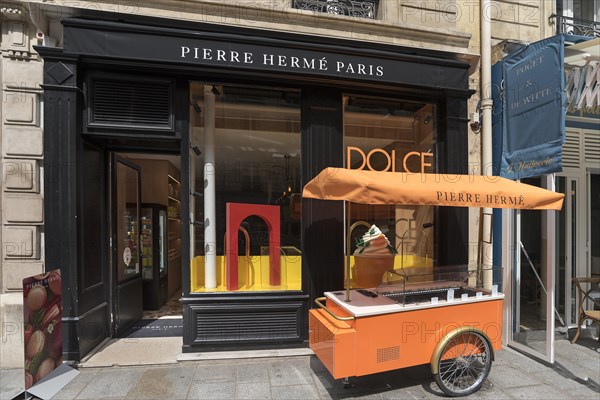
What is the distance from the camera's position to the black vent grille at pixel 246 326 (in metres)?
4.71

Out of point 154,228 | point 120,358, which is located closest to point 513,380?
point 120,358

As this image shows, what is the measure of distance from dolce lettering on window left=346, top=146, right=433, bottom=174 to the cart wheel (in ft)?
8.78

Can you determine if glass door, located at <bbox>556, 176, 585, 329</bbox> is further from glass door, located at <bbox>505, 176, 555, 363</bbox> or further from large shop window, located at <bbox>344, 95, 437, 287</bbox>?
large shop window, located at <bbox>344, 95, 437, 287</bbox>

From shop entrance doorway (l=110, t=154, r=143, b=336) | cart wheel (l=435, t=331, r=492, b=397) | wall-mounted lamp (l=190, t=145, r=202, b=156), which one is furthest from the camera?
shop entrance doorway (l=110, t=154, r=143, b=336)

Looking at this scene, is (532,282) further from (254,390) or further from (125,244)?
(125,244)

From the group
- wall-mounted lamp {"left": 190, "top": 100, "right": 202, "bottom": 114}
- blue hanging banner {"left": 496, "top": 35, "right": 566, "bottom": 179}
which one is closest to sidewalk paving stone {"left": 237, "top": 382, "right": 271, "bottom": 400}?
wall-mounted lamp {"left": 190, "top": 100, "right": 202, "bottom": 114}

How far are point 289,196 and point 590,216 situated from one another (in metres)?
5.95

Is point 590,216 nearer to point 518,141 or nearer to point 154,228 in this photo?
point 518,141

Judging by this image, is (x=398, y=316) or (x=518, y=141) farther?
(x=518, y=141)

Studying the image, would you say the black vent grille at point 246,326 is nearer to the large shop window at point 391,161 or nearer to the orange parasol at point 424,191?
the large shop window at point 391,161

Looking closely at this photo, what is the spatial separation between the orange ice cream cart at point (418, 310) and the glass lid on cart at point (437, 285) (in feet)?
0.04

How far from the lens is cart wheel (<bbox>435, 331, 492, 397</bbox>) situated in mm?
3691

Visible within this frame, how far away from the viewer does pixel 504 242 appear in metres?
5.21

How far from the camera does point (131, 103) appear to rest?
187 inches
